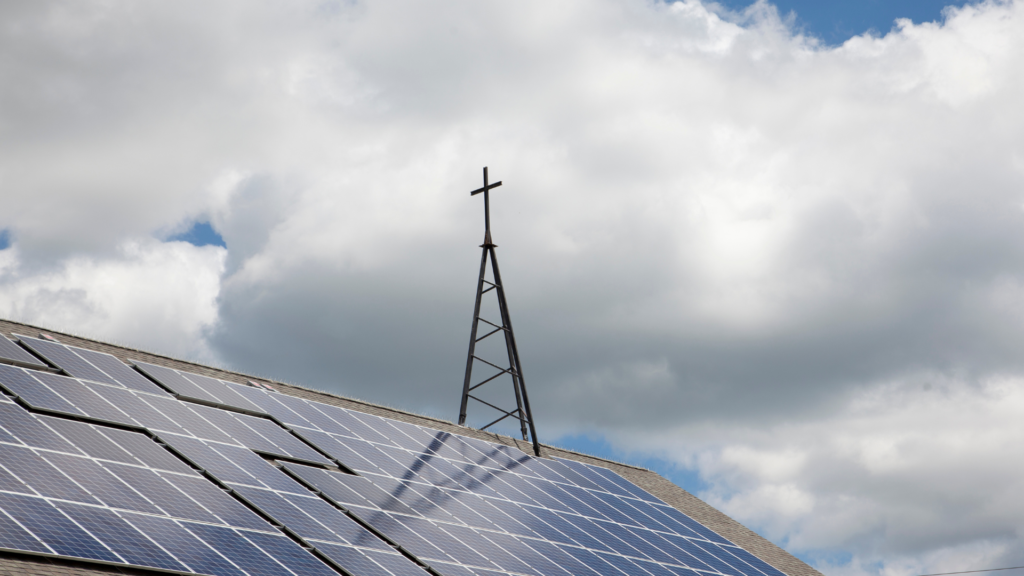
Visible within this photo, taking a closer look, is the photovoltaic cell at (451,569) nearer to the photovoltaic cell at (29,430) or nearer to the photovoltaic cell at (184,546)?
the photovoltaic cell at (184,546)

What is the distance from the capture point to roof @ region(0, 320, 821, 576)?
24.9 m

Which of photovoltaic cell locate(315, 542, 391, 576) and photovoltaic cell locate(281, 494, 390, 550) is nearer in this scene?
photovoltaic cell locate(315, 542, 391, 576)

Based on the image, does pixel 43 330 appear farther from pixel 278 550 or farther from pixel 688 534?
pixel 688 534

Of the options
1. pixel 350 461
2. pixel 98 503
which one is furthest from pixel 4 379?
pixel 350 461

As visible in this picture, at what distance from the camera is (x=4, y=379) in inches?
765

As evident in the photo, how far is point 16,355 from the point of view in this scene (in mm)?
21125

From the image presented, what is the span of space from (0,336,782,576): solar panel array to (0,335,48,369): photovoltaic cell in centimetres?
7

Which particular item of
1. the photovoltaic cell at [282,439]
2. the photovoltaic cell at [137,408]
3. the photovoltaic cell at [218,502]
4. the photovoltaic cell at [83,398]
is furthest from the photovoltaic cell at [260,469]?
the photovoltaic cell at [83,398]

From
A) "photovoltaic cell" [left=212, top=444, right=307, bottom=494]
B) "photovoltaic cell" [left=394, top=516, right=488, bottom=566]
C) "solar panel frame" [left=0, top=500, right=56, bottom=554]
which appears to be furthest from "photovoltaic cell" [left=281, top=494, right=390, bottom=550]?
"solar panel frame" [left=0, top=500, right=56, bottom=554]

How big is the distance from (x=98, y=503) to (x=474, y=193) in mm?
23702

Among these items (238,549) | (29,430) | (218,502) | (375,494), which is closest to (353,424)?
(375,494)

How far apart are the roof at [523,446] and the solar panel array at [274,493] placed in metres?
1.09

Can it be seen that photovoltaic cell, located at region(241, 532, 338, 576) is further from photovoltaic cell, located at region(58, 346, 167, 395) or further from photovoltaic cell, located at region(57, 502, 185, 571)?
photovoltaic cell, located at region(58, 346, 167, 395)

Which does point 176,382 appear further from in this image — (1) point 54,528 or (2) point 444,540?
(1) point 54,528
